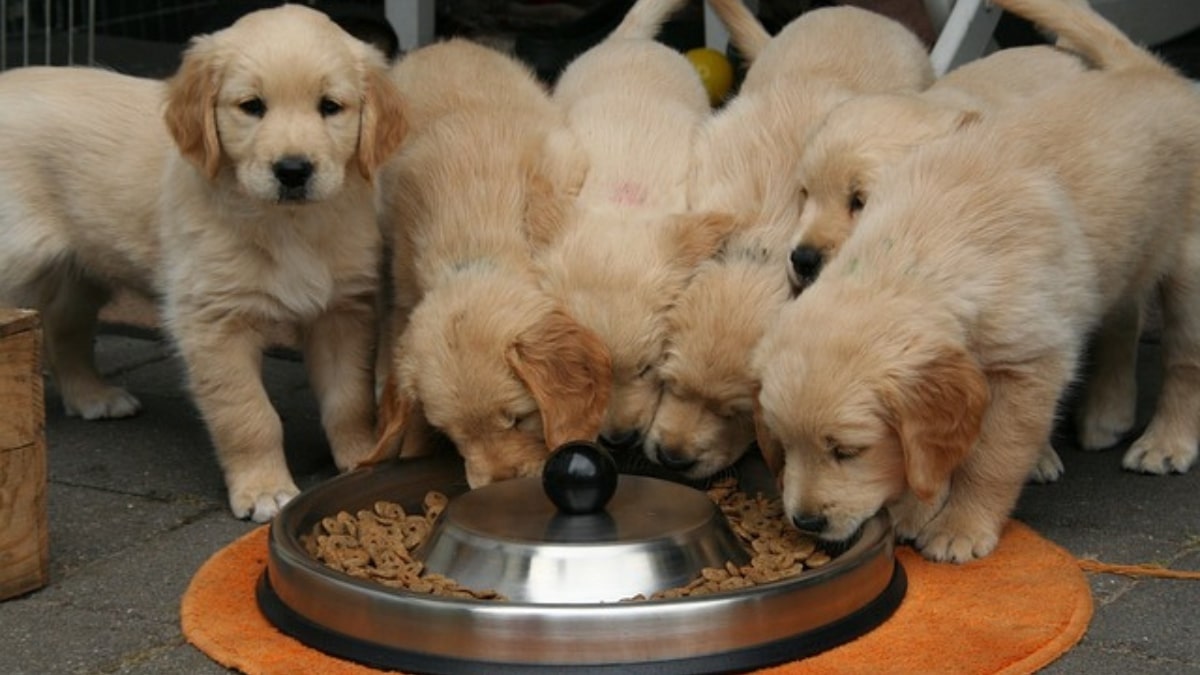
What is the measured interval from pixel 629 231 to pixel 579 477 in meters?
0.98

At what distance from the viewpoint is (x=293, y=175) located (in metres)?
4.28

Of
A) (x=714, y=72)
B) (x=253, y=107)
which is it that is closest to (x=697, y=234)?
(x=253, y=107)

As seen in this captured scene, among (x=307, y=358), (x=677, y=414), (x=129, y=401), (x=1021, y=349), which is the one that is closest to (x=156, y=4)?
(x=129, y=401)

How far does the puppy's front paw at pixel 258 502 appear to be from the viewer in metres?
4.52

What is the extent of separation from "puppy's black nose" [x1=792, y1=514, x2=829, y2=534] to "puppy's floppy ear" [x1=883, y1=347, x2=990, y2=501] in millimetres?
193

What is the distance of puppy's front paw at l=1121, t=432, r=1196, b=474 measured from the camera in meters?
4.80

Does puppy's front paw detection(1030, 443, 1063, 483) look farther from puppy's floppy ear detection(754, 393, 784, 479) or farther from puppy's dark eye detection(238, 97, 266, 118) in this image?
puppy's dark eye detection(238, 97, 266, 118)

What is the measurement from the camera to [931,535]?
13.6ft

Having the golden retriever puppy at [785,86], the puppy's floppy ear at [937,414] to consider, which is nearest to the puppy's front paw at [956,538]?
the puppy's floppy ear at [937,414]

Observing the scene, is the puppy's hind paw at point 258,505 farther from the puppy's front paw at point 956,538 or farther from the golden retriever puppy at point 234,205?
the puppy's front paw at point 956,538

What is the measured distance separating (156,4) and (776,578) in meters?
5.88

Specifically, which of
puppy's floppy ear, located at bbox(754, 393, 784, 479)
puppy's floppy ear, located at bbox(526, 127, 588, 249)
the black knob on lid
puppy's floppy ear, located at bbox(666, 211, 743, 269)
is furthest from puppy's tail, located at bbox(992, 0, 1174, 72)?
the black knob on lid

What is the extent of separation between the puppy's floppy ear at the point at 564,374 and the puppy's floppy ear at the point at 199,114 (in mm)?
885

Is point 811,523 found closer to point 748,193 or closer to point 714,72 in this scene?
point 748,193
